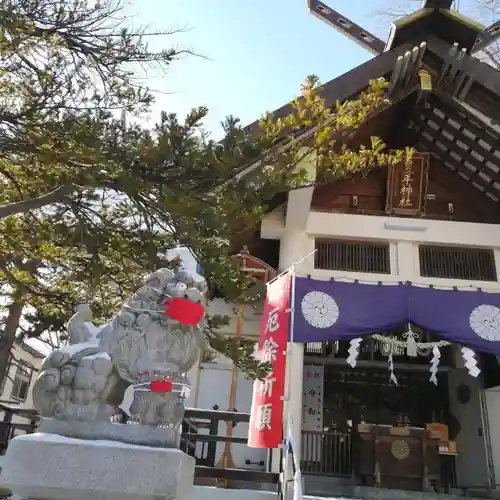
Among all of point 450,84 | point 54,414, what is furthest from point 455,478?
point 54,414

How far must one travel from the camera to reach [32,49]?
4102 millimetres

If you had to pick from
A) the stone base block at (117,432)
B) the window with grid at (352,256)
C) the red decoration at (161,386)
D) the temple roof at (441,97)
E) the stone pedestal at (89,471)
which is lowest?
the stone pedestal at (89,471)

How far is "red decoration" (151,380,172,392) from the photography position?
2.84m

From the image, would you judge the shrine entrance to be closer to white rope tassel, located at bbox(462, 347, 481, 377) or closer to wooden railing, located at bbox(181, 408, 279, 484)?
white rope tassel, located at bbox(462, 347, 481, 377)

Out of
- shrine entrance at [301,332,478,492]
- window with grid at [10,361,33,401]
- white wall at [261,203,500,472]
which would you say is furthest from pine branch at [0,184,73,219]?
window with grid at [10,361,33,401]

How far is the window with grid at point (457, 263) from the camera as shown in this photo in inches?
333

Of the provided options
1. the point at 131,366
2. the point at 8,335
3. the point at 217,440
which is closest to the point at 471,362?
the point at 217,440

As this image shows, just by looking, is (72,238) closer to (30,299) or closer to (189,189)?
(189,189)

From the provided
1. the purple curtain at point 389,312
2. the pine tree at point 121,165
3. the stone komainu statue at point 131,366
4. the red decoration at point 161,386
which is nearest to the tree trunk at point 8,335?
the pine tree at point 121,165

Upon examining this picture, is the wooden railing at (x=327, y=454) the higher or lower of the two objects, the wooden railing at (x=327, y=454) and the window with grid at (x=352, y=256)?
the lower

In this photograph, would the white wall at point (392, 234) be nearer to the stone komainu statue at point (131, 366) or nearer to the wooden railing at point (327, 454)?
the wooden railing at point (327, 454)

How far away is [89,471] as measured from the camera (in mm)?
2598

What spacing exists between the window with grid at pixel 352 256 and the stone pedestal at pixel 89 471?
6135mm

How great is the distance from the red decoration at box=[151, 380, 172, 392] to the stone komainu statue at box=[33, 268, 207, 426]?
0.08ft
